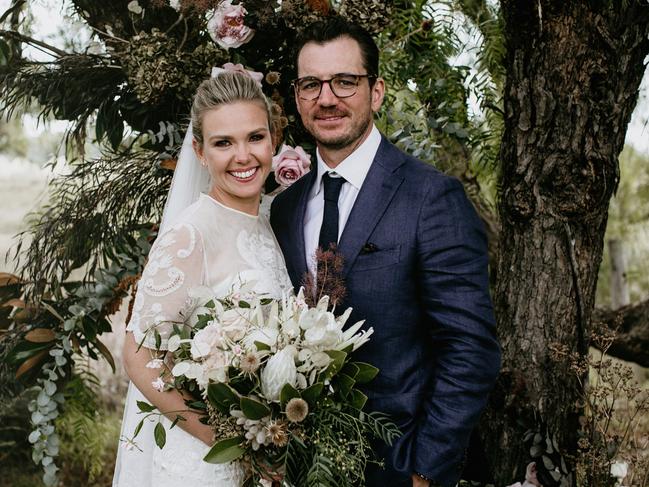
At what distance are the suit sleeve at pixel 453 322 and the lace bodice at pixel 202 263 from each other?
1.72 feet

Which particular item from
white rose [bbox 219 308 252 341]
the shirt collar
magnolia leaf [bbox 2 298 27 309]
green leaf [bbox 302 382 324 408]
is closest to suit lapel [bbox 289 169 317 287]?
the shirt collar

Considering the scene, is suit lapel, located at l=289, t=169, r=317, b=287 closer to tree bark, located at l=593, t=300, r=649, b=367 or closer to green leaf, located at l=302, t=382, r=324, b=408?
green leaf, located at l=302, t=382, r=324, b=408

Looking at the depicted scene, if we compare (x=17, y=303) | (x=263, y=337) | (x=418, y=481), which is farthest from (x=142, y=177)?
(x=418, y=481)

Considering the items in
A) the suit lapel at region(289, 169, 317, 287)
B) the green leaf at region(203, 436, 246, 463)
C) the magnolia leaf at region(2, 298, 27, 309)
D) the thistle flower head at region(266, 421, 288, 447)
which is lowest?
the magnolia leaf at region(2, 298, 27, 309)

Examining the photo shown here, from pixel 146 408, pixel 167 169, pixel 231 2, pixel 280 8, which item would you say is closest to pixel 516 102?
pixel 280 8

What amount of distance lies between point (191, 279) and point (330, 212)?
50 cm

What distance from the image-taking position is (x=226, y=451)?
5.52 feet

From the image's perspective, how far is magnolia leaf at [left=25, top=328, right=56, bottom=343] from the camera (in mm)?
2703

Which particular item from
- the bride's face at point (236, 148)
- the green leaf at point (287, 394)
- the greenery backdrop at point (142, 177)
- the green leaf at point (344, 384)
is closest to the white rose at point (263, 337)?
the green leaf at point (287, 394)

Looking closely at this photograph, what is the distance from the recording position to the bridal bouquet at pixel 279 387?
161 centimetres

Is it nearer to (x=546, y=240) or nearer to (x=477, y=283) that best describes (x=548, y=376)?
(x=546, y=240)

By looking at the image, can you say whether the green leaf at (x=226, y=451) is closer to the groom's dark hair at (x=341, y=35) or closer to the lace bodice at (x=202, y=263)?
the lace bodice at (x=202, y=263)

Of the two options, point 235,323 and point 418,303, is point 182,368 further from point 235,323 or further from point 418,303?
point 418,303

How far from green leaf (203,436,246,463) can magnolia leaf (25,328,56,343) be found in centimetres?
137
